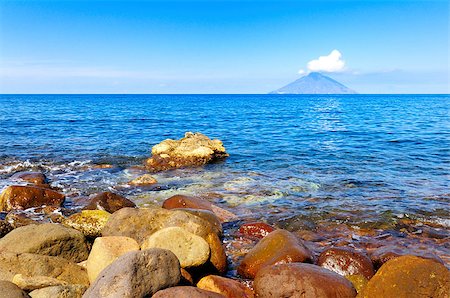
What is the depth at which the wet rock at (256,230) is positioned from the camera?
9531 mm

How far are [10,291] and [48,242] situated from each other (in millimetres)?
1801

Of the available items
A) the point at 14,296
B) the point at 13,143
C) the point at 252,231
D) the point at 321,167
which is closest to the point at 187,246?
the point at 14,296

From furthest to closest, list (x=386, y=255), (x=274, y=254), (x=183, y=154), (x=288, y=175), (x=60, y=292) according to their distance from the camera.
Result: (x=183, y=154) < (x=288, y=175) < (x=386, y=255) < (x=274, y=254) < (x=60, y=292)

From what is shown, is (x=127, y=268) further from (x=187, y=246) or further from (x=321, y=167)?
(x=321, y=167)

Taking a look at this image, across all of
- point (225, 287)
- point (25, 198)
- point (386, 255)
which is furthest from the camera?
point (25, 198)

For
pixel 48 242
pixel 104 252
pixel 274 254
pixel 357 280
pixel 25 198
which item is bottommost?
pixel 25 198

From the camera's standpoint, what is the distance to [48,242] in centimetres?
712

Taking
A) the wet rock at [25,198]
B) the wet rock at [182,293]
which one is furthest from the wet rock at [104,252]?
the wet rock at [25,198]

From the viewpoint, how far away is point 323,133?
1378 inches

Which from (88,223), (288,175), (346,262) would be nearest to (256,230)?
(346,262)

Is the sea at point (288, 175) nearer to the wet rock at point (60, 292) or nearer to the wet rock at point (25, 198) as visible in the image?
the wet rock at point (25, 198)

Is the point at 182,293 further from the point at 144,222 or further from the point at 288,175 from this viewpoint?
the point at 288,175

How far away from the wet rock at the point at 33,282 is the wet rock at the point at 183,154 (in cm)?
1282

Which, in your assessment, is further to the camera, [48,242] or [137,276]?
[48,242]
